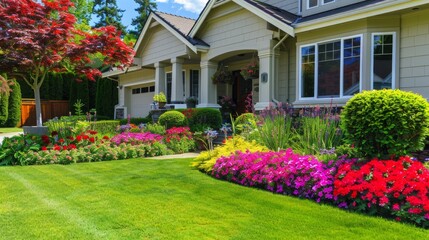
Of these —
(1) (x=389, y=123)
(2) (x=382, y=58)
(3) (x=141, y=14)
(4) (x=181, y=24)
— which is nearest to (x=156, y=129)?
(4) (x=181, y=24)

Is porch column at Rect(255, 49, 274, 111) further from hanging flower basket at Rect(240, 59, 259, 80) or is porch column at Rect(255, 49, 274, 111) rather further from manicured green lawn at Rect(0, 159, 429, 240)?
manicured green lawn at Rect(0, 159, 429, 240)

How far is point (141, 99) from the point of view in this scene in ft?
71.4

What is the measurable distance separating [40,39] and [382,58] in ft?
30.3

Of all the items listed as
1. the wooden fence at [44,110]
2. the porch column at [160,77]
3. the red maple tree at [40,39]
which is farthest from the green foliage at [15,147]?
the wooden fence at [44,110]

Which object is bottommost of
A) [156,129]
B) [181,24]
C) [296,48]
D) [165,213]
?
[165,213]

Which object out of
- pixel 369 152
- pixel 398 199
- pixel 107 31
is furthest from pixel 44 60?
pixel 398 199

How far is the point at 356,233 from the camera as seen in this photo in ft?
11.9

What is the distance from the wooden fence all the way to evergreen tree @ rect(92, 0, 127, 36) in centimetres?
2089

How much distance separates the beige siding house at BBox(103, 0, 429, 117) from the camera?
357 inches

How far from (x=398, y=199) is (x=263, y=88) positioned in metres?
7.95

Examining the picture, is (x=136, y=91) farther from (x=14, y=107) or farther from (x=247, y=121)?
(x=247, y=121)

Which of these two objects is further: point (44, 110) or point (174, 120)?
point (44, 110)

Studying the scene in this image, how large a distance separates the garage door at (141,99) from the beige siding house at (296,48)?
10.3ft

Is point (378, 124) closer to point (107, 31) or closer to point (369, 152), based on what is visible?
point (369, 152)
